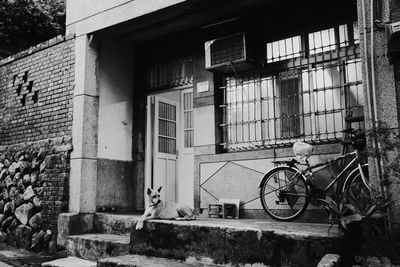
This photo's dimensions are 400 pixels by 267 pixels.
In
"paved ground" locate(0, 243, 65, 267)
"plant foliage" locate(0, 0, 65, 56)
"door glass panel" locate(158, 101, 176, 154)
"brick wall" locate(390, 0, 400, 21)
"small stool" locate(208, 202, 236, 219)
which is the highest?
"plant foliage" locate(0, 0, 65, 56)

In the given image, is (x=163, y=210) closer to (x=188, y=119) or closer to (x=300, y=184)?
(x=300, y=184)

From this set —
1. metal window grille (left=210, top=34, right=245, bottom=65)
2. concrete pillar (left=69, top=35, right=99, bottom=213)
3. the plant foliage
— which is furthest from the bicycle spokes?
the plant foliage

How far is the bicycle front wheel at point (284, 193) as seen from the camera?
223 inches

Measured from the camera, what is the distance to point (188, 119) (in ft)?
28.6

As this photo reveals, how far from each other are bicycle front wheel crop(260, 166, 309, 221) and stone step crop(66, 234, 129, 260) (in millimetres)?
2295

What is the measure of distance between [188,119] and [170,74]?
3.62 ft

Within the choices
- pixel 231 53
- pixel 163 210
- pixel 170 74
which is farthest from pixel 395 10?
pixel 170 74

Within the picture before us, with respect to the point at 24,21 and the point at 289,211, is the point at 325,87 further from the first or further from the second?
the point at 24,21

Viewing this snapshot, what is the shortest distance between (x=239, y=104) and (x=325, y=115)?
1.62 meters

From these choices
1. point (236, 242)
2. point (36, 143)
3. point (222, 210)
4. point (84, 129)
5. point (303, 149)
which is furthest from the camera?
point (36, 143)

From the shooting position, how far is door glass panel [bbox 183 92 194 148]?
8.61 meters

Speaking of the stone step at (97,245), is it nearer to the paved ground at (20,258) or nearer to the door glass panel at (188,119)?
the paved ground at (20,258)

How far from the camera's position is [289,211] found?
6.12 metres

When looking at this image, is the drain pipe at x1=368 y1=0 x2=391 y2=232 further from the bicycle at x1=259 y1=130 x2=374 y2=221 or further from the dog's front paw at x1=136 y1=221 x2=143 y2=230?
the dog's front paw at x1=136 y1=221 x2=143 y2=230
